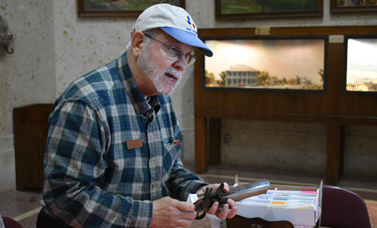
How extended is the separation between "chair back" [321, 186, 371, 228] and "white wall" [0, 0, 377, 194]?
340cm

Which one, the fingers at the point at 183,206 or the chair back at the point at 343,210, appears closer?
the fingers at the point at 183,206

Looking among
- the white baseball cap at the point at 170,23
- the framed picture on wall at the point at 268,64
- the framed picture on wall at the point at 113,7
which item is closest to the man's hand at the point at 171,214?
the white baseball cap at the point at 170,23

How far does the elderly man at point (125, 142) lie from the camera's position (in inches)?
60.9

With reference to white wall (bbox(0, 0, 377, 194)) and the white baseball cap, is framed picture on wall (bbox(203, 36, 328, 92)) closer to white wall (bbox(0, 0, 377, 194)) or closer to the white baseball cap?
white wall (bbox(0, 0, 377, 194))

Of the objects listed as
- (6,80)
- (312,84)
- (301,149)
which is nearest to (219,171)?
(301,149)

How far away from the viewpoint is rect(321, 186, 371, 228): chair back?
7.77 feet

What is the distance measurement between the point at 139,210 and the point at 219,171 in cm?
425

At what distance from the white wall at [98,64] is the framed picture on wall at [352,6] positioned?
10 centimetres

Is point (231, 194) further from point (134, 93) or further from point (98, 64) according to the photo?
point (98, 64)

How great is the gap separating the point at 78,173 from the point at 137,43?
0.66m

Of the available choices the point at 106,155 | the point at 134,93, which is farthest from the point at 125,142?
the point at 134,93

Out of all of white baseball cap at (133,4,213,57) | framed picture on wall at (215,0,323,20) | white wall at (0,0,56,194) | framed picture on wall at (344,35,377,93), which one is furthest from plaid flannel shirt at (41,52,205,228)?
framed picture on wall at (215,0,323,20)

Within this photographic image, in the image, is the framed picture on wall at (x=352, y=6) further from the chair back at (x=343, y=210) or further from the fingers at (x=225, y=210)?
the fingers at (x=225, y=210)

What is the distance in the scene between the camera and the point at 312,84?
196 inches
